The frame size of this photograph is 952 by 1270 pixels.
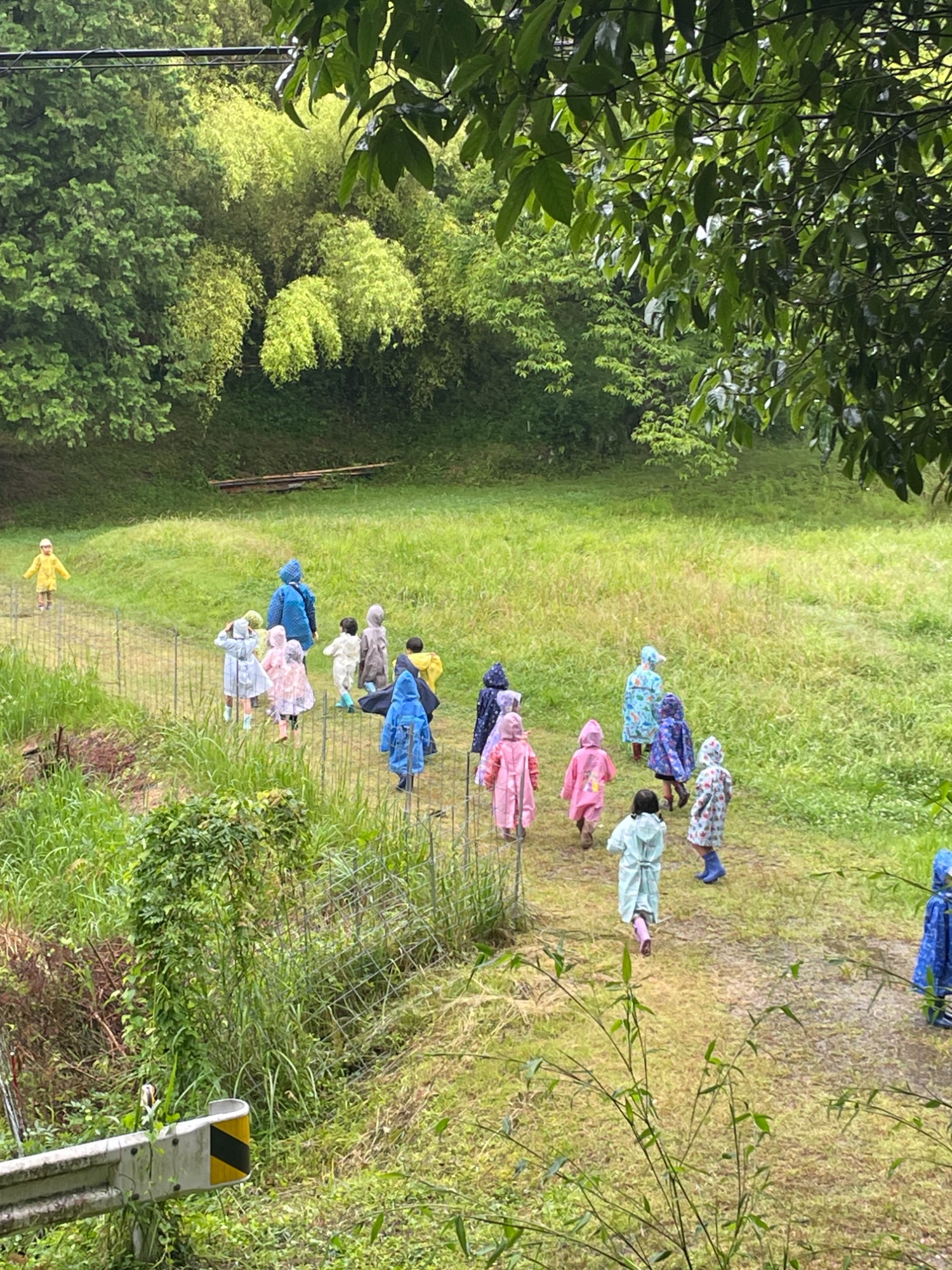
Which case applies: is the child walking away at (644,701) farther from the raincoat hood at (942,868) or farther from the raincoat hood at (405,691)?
the raincoat hood at (942,868)

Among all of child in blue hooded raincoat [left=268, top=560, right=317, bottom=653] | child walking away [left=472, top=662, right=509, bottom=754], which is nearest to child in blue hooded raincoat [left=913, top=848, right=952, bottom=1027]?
child walking away [left=472, top=662, right=509, bottom=754]

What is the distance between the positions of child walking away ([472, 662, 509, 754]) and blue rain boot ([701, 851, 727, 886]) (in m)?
2.36

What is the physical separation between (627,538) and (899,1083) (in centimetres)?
1454

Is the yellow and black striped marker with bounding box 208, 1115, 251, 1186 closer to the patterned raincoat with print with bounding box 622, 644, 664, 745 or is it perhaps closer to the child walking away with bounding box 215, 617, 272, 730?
the patterned raincoat with print with bounding box 622, 644, 664, 745

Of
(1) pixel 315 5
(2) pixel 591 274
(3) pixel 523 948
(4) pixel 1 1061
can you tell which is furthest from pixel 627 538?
(1) pixel 315 5

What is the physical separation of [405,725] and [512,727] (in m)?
1.37

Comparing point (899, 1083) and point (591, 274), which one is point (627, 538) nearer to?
point (591, 274)

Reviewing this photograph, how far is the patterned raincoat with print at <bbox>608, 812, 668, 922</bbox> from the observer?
6730 millimetres

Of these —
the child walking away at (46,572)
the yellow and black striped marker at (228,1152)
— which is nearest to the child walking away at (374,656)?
the child walking away at (46,572)

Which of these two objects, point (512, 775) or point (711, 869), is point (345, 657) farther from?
point (711, 869)

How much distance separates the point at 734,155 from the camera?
4.37 m

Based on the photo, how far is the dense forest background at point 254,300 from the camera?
73.2 ft

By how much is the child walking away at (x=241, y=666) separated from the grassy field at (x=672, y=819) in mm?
1944

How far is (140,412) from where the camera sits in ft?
80.4
